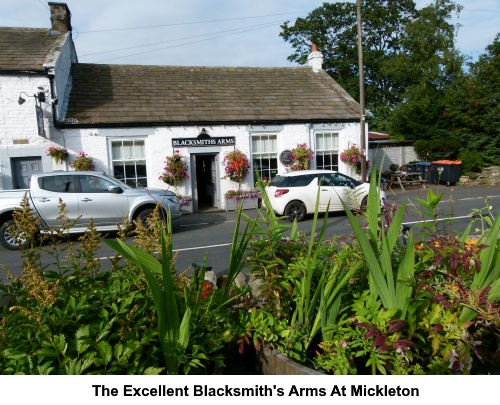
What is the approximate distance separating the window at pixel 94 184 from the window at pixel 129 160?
3.81m

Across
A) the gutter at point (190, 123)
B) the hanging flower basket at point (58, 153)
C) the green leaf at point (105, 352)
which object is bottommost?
the green leaf at point (105, 352)

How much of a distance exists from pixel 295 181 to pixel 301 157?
3.95 metres

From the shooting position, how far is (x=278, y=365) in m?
2.21

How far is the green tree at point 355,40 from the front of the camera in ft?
132

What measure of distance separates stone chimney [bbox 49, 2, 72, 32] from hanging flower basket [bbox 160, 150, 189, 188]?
7186mm

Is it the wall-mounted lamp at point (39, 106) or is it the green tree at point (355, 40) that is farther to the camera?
the green tree at point (355, 40)

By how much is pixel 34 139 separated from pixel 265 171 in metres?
8.07

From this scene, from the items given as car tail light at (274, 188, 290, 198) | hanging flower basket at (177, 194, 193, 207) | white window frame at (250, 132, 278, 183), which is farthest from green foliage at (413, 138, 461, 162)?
hanging flower basket at (177, 194, 193, 207)

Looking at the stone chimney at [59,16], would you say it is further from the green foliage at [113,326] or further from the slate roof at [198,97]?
the green foliage at [113,326]

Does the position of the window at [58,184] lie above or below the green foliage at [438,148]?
below

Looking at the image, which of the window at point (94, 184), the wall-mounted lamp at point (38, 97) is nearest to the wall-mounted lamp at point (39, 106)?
the wall-mounted lamp at point (38, 97)

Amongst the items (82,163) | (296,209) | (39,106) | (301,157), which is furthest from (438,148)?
(39,106)

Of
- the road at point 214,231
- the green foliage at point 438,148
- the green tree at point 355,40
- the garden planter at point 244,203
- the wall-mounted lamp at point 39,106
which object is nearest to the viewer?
the road at point 214,231

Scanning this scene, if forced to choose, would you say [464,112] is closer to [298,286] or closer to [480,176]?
[480,176]
